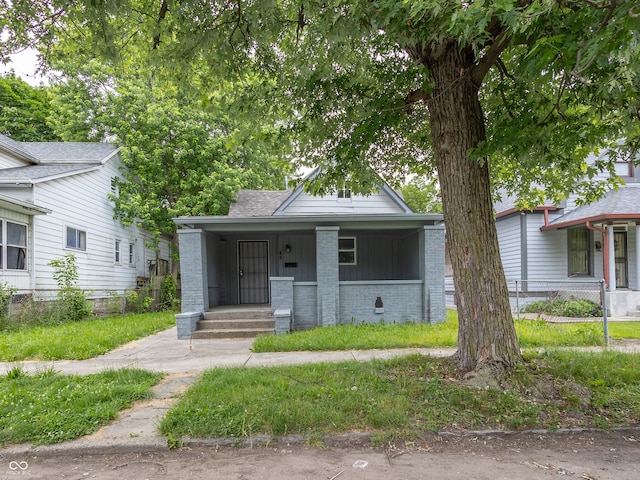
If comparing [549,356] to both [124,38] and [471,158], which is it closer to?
[471,158]

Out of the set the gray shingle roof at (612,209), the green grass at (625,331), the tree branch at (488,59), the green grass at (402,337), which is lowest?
the green grass at (625,331)

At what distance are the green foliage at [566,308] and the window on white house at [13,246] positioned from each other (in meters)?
15.3

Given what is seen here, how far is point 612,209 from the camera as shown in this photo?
11977 millimetres

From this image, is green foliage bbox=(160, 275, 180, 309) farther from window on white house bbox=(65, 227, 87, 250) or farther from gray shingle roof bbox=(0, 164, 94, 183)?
gray shingle roof bbox=(0, 164, 94, 183)

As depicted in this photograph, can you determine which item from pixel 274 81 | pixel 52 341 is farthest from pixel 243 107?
pixel 52 341

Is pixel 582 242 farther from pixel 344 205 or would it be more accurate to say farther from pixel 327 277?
pixel 327 277

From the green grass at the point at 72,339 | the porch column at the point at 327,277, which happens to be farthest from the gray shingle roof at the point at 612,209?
the green grass at the point at 72,339

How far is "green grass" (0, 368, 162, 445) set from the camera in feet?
11.5

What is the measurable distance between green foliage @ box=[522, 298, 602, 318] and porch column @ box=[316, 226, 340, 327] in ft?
Answer: 24.1

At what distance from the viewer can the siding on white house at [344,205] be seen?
41.4ft

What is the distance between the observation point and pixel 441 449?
3.32 m

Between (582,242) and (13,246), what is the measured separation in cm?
1769

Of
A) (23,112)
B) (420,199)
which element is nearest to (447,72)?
(420,199)

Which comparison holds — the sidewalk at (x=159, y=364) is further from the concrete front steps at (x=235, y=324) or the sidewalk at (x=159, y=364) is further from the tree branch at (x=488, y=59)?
the tree branch at (x=488, y=59)
